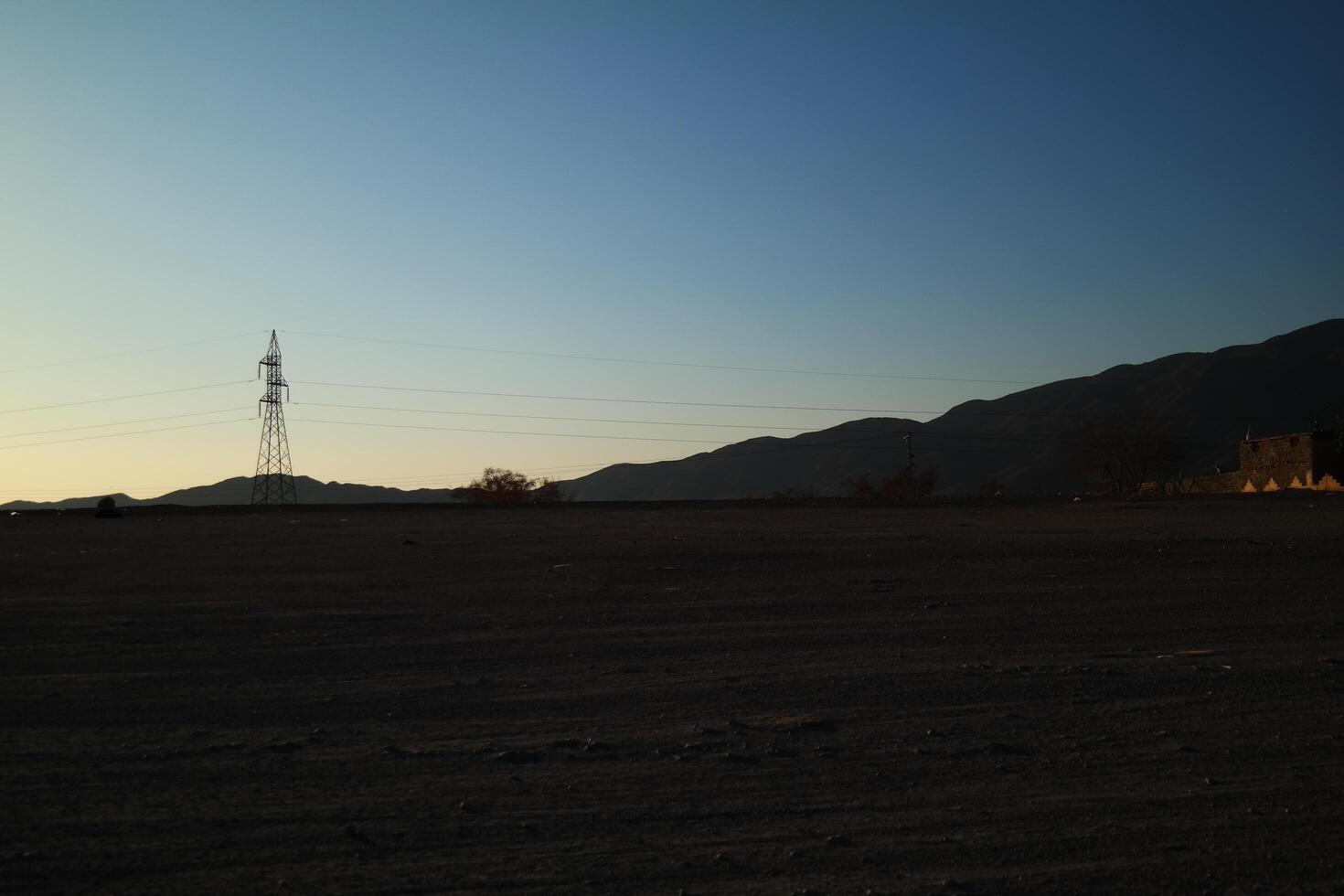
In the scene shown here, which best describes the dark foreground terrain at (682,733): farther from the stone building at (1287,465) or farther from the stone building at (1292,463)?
the stone building at (1292,463)

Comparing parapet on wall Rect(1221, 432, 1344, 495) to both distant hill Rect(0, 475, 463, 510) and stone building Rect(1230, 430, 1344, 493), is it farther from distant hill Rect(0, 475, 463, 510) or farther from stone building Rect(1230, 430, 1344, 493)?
distant hill Rect(0, 475, 463, 510)

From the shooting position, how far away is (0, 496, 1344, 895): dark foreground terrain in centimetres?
531

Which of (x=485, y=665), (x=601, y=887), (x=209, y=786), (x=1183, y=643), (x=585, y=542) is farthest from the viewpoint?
(x=585, y=542)

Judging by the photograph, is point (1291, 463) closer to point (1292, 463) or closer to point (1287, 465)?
point (1292, 463)

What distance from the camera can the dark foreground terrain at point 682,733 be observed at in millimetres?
5312

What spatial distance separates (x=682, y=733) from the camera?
7.54 meters

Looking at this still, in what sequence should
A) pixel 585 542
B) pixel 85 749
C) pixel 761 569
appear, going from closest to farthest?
1. pixel 85 749
2. pixel 761 569
3. pixel 585 542

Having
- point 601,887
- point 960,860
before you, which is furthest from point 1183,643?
point 601,887

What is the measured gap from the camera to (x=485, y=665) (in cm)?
989

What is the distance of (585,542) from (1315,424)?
4309cm

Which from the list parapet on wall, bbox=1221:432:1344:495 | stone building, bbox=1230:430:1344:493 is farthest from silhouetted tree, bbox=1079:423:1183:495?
stone building, bbox=1230:430:1344:493

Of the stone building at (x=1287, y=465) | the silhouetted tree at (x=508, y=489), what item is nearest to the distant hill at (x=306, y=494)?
the silhouetted tree at (x=508, y=489)

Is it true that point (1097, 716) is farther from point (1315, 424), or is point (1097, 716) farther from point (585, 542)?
point (1315, 424)

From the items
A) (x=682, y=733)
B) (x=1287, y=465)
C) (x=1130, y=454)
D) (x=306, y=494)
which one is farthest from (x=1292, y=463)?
(x=306, y=494)
